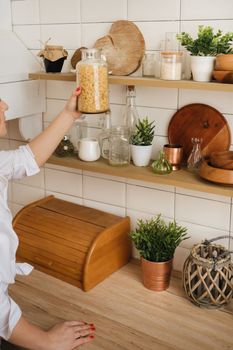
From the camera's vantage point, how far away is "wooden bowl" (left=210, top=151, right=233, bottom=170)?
1.31m

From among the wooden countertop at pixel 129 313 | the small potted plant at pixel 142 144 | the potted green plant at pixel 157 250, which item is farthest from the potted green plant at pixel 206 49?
the wooden countertop at pixel 129 313

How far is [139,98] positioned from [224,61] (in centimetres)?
40

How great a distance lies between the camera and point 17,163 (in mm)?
1351

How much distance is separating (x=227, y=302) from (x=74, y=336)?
0.49 metres

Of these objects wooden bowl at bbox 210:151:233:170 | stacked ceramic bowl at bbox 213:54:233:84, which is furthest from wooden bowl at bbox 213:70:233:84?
wooden bowl at bbox 210:151:233:170

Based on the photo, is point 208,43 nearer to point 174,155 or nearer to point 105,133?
point 174,155

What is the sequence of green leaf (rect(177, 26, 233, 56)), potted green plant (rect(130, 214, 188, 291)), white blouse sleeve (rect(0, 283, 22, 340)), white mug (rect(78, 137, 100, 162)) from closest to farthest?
1. white blouse sleeve (rect(0, 283, 22, 340))
2. green leaf (rect(177, 26, 233, 56))
3. potted green plant (rect(130, 214, 188, 291))
4. white mug (rect(78, 137, 100, 162))

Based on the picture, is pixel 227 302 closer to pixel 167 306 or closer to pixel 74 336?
pixel 167 306

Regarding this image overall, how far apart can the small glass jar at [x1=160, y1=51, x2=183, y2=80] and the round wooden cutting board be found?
0.53 ft

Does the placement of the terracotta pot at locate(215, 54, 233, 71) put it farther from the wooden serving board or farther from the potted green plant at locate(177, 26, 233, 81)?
the wooden serving board

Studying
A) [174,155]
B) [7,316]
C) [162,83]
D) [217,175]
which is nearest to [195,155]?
[174,155]

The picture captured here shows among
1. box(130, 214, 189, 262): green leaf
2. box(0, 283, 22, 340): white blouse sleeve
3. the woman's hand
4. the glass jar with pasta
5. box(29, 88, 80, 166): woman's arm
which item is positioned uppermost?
the glass jar with pasta

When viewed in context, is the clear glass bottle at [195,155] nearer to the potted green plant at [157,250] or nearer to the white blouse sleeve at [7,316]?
the potted green plant at [157,250]

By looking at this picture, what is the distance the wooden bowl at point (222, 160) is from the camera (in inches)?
51.6
